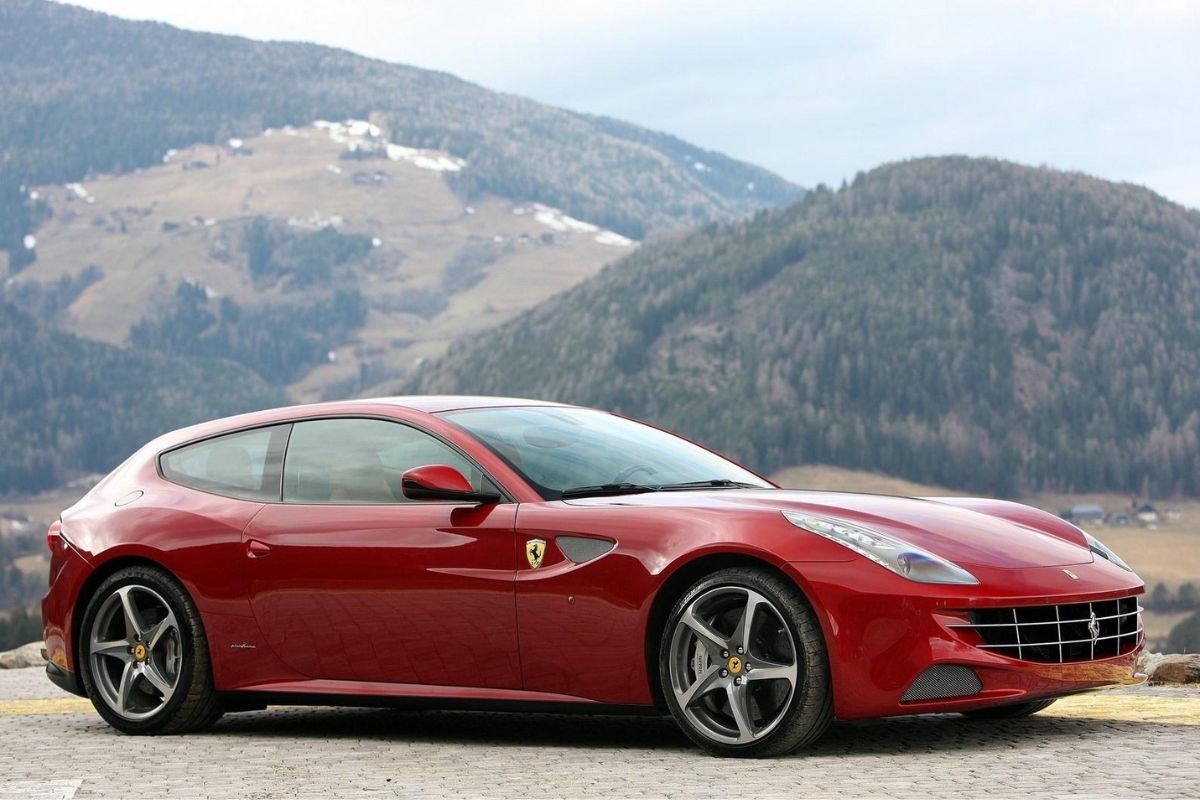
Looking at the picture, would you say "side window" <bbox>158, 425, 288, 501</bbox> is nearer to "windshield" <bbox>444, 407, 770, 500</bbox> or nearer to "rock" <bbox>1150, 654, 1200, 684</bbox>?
"windshield" <bbox>444, 407, 770, 500</bbox>

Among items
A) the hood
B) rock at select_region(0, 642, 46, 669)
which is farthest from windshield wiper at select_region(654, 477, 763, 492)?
rock at select_region(0, 642, 46, 669)

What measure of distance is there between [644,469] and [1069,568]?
67.8 inches

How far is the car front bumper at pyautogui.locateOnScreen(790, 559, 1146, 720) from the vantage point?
562cm

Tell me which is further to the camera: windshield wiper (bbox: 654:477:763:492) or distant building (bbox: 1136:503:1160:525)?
distant building (bbox: 1136:503:1160:525)

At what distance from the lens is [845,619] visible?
5.64 meters

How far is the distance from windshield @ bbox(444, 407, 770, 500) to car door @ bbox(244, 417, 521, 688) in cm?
20

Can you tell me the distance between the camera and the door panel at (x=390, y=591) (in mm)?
6402

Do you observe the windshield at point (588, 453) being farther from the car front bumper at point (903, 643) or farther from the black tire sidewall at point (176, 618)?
the black tire sidewall at point (176, 618)

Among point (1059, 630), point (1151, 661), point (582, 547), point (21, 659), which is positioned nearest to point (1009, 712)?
point (1059, 630)

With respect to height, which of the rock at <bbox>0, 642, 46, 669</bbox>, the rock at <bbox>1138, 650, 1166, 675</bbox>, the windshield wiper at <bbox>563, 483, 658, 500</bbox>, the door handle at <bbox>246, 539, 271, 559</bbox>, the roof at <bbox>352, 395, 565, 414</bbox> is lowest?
the rock at <bbox>0, 642, 46, 669</bbox>

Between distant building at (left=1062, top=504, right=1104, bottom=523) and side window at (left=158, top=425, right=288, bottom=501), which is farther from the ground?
side window at (left=158, top=425, right=288, bottom=501)

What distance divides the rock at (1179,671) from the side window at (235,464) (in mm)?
4703

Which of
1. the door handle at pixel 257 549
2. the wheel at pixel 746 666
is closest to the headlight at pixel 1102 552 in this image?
the wheel at pixel 746 666

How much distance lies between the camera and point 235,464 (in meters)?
7.50
